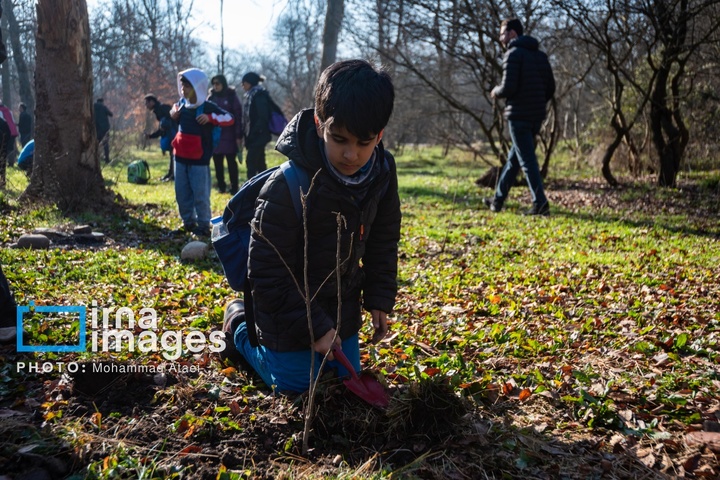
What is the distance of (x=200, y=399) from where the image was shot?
2.76 metres

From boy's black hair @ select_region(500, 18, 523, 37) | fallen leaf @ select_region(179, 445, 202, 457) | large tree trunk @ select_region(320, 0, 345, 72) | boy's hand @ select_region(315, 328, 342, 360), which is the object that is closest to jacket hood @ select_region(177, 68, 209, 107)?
boy's black hair @ select_region(500, 18, 523, 37)

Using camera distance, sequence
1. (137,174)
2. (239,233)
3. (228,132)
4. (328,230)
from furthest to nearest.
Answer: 1. (137,174)
2. (228,132)
3. (239,233)
4. (328,230)

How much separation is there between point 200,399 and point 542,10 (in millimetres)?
9524

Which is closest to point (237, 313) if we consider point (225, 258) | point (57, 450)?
point (225, 258)

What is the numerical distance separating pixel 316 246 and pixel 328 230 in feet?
0.30

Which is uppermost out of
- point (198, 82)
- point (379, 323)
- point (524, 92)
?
point (524, 92)

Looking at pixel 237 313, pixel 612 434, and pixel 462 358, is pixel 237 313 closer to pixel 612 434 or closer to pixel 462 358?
pixel 462 358

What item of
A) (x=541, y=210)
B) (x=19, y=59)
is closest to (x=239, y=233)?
(x=541, y=210)

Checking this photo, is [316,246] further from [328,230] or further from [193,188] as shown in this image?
[193,188]

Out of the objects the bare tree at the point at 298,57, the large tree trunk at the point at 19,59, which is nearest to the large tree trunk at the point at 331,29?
the bare tree at the point at 298,57

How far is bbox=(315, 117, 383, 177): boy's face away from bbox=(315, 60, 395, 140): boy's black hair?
31mm

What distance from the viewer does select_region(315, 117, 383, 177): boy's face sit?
2.40m

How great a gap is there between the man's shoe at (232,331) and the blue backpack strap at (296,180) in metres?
0.95

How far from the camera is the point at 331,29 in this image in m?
13.0
